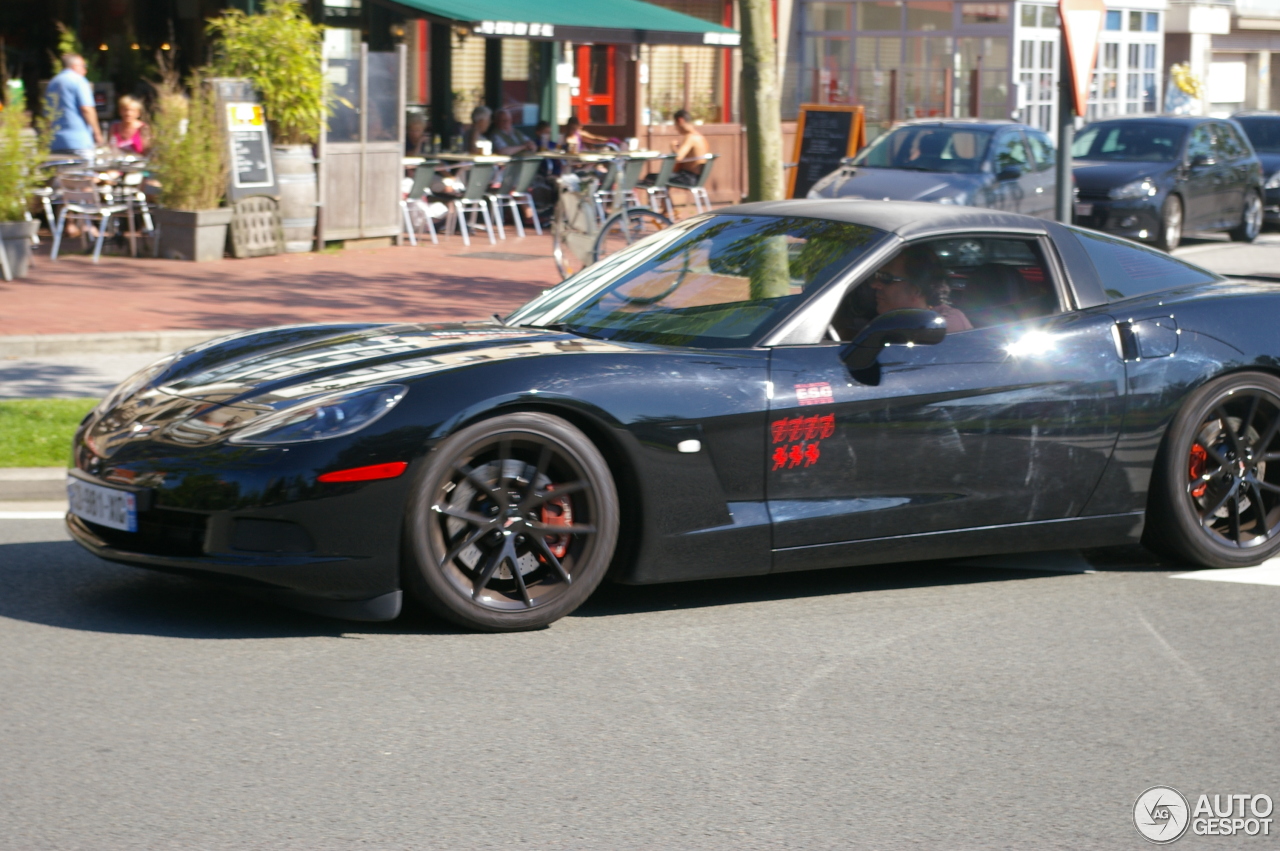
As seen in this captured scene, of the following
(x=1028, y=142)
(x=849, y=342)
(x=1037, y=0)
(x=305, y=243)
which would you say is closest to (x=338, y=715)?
(x=849, y=342)

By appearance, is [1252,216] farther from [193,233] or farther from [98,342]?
[98,342]

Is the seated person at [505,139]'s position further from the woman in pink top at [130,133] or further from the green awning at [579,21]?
the woman in pink top at [130,133]

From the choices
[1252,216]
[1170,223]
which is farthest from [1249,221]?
[1170,223]

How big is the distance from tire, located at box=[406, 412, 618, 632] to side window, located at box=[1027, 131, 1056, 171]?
1441 cm

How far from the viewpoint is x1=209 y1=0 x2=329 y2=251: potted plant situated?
1596 cm

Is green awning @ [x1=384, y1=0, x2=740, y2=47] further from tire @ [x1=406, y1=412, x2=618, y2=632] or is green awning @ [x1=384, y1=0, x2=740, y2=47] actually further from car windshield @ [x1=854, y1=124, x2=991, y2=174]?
tire @ [x1=406, y1=412, x2=618, y2=632]

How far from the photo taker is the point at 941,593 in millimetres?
5773

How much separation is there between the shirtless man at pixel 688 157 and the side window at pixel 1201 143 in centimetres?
613

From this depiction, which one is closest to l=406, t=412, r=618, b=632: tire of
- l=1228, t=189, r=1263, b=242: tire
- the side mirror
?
the side mirror

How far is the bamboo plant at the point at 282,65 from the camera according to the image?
15.9m

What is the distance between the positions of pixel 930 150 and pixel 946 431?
42.5 ft

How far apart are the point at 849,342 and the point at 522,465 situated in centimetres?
123

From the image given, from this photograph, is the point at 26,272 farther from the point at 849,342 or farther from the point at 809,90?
the point at 809,90

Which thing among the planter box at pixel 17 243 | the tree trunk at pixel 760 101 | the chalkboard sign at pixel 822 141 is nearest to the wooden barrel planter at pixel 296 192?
the planter box at pixel 17 243
